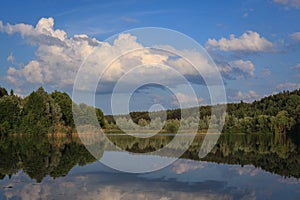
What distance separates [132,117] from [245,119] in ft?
119

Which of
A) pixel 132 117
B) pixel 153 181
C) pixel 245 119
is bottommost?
pixel 153 181

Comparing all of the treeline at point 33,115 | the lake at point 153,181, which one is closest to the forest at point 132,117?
the treeline at point 33,115

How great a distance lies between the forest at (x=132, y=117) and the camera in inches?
2837

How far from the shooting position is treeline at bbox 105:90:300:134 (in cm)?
10044

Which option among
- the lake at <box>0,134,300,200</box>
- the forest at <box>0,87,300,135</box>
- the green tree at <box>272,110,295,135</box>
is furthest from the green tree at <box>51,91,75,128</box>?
the green tree at <box>272,110,295,135</box>

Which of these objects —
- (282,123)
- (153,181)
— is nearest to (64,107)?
(282,123)

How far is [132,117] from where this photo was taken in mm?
102062

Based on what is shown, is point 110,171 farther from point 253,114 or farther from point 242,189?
point 253,114

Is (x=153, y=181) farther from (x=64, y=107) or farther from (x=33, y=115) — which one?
(x=64, y=107)

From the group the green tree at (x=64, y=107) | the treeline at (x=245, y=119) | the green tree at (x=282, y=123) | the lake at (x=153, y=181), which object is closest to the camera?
the lake at (x=153, y=181)

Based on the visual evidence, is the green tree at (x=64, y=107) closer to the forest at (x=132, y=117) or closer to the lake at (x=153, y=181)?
the forest at (x=132, y=117)

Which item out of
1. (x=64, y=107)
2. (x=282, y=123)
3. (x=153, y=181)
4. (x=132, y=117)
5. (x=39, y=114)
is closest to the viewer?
(x=153, y=181)

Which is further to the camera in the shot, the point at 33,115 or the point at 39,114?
the point at 33,115

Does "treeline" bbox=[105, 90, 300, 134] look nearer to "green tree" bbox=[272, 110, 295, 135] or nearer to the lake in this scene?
"green tree" bbox=[272, 110, 295, 135]
